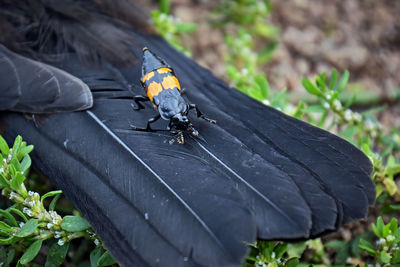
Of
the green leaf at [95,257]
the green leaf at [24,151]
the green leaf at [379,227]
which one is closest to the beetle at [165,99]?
→ the green leaf at [24,151]

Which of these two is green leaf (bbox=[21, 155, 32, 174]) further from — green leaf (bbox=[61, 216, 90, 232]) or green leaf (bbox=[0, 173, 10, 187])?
green leaf (bbox=[61, 216, 90, 232])

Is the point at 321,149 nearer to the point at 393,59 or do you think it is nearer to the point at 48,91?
the point at 48,91

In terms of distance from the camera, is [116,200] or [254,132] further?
[254,132]

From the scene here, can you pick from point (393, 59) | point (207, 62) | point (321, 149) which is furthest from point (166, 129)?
point (393, 59)

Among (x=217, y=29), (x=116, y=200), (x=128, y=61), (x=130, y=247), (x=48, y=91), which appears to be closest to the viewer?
(x=130, y=247)

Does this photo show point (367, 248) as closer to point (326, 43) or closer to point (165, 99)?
point (165, 99)

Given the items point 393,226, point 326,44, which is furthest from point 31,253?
point 326,44
